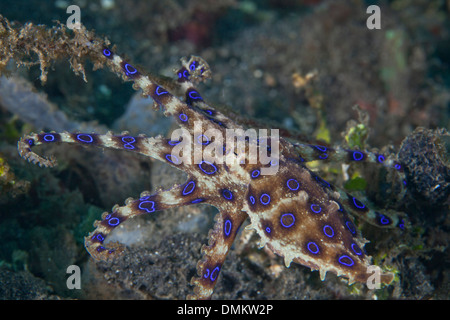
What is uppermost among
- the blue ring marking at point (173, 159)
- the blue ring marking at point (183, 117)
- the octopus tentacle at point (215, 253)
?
the blue ring marking at point (183, 117)

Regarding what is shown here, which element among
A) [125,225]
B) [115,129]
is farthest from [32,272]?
[115,129]

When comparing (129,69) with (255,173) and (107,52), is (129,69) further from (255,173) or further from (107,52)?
(255,173)

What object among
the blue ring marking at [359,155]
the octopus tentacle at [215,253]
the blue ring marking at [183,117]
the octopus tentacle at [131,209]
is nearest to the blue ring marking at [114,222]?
the octopus tentacle at [131,209]

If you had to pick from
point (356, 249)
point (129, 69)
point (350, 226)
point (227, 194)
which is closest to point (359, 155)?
point (350, 226)

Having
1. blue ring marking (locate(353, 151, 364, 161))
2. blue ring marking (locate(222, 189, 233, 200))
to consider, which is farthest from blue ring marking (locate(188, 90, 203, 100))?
blue ring marking (locate(353, 151, 364, 161))

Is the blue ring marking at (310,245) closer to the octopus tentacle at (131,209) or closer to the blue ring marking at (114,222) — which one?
the octopus tentacle at (131,209)
